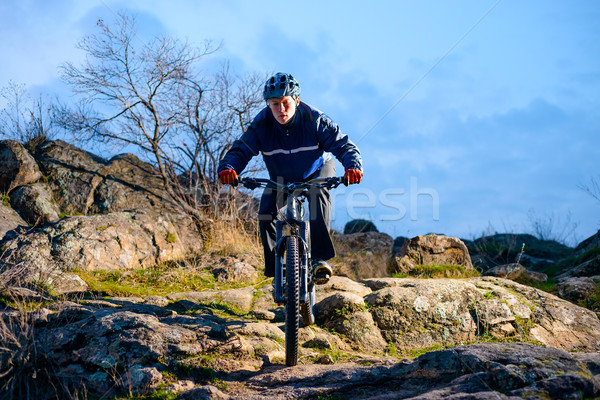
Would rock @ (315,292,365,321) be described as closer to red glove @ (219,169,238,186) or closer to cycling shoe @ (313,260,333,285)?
cycling shoe @ (313,260,333,285)

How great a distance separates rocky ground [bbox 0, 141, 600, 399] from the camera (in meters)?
3.49

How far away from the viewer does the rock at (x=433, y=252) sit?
9570 mm

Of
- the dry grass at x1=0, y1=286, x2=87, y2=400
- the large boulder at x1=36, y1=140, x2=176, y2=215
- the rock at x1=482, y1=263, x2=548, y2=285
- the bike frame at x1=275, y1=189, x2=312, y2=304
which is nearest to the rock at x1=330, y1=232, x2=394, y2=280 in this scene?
the rock at x1=482, y1=263, x2=548, y2=285

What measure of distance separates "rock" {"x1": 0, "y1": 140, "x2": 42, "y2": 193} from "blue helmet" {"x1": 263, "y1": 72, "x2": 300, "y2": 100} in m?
7.39

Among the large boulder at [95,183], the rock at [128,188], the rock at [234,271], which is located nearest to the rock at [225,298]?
the rock at [234,271]

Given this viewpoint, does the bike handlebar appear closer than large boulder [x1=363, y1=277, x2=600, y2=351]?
Yes

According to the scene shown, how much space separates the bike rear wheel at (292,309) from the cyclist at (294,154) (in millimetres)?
730

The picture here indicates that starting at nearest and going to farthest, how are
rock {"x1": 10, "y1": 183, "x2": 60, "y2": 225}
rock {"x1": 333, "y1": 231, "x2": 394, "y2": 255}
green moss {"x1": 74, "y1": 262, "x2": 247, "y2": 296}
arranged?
green moss {"x1": 74, "y1": 262, "x2": 247, "y2": 296}, rock {"x1": 10, "y1": 183, "x2": 60, "y2": 225}, rock {"x1": 333, "y1": 231, "x2": 394, "y2": 255}

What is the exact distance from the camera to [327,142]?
5207 mm

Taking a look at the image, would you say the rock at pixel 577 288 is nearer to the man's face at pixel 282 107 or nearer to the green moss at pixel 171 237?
the man's face at pixel 282 107

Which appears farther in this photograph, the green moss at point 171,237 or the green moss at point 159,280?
the green moss at point 171,237

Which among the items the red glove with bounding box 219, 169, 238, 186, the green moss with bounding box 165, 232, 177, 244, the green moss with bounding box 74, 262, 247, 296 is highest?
the green moss with bounding box 165, 232, 177, 244

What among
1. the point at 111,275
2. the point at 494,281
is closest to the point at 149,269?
the point at 111,275

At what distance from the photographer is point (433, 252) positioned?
9711mm
